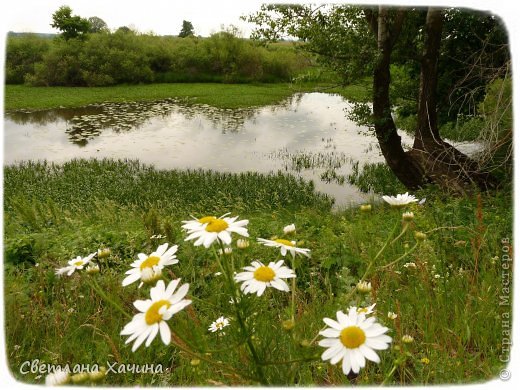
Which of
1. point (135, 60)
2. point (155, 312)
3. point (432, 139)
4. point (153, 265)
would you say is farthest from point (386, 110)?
point (135, 60)

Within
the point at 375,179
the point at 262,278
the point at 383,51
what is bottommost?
the point at 375,179

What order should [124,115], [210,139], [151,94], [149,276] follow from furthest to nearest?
[151,94] < [124,115] < [210,139] < [149,276]

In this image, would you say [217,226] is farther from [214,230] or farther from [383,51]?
[383,51]

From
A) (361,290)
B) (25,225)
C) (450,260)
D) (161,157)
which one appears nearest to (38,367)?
(361,290)

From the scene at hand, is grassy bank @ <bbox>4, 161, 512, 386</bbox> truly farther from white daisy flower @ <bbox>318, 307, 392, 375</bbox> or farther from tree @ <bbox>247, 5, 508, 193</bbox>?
tree @ <bbox>247, 5, 508, 193</bbox>

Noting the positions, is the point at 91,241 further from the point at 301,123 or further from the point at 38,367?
the point at 301,123

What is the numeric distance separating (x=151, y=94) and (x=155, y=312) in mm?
23988

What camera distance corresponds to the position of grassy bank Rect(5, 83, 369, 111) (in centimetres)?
2012

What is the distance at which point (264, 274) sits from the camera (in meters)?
0.95

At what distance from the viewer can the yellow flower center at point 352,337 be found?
0.78 metres

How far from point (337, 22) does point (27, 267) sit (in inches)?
230

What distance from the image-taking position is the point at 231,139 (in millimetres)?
13258

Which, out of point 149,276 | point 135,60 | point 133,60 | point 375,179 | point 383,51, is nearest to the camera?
point 149,276

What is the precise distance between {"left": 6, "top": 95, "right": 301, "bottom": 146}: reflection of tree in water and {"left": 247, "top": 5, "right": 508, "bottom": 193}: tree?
813cm
